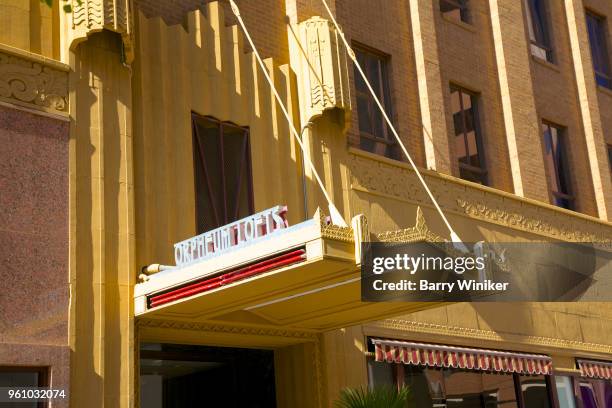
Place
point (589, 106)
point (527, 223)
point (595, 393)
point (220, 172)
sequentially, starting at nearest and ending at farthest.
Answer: point (220, 172), point (527, 223), point (595, 393), point (589, 106)

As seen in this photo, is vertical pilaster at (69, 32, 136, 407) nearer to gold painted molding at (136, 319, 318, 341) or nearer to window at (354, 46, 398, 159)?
gold painted molding at (136, 319, 318, 341)

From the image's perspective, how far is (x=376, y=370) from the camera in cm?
1698

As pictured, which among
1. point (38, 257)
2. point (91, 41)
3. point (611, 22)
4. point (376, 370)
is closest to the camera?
point (38, 257)

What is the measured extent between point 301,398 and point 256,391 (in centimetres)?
99

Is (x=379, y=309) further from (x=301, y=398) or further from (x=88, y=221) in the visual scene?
(x=88, y=221)

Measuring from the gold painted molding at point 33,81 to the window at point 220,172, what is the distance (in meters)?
2.62

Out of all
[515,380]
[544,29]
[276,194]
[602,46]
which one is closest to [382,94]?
[276,194]

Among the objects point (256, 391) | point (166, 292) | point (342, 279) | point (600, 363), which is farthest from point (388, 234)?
point (600, 363)

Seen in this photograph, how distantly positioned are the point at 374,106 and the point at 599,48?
10.1 meters

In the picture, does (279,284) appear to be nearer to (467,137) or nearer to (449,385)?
(449,385)

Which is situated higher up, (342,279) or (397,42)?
(397,42)

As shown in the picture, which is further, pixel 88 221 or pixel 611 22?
pixel 611 22

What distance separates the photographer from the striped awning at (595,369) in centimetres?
2100

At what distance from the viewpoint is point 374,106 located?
1958 centimetres
